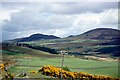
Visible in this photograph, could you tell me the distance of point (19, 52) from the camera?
159 m

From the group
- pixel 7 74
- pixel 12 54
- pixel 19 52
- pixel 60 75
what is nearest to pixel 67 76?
pixel 60 75

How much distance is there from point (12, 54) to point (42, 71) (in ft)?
193

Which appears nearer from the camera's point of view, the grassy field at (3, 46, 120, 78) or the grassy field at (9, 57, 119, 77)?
the grassy field at (9, 57, 119, 77)

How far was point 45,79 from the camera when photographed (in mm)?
75438

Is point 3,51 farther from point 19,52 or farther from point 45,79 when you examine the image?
point 45,79

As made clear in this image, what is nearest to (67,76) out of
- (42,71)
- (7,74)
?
(42,71)

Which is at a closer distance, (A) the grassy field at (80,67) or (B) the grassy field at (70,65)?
(A) the grassy field at (80,67)

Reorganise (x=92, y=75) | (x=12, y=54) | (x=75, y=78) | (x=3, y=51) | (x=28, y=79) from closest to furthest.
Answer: (x=28, y=79) → (x=75, y=78) → (x=92, y=75) → (x=12, y=54) → (x=3, y=51)

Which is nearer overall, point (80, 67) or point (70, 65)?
point (80, 67)

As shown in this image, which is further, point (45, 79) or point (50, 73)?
point (50, 73)

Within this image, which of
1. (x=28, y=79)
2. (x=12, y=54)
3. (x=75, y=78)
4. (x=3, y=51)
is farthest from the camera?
(x=3, y=51)

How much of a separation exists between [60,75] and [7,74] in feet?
46.7

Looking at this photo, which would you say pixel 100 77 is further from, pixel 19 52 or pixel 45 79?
pixel 19 52

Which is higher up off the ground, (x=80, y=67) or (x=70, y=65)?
(x=70, y=65)
